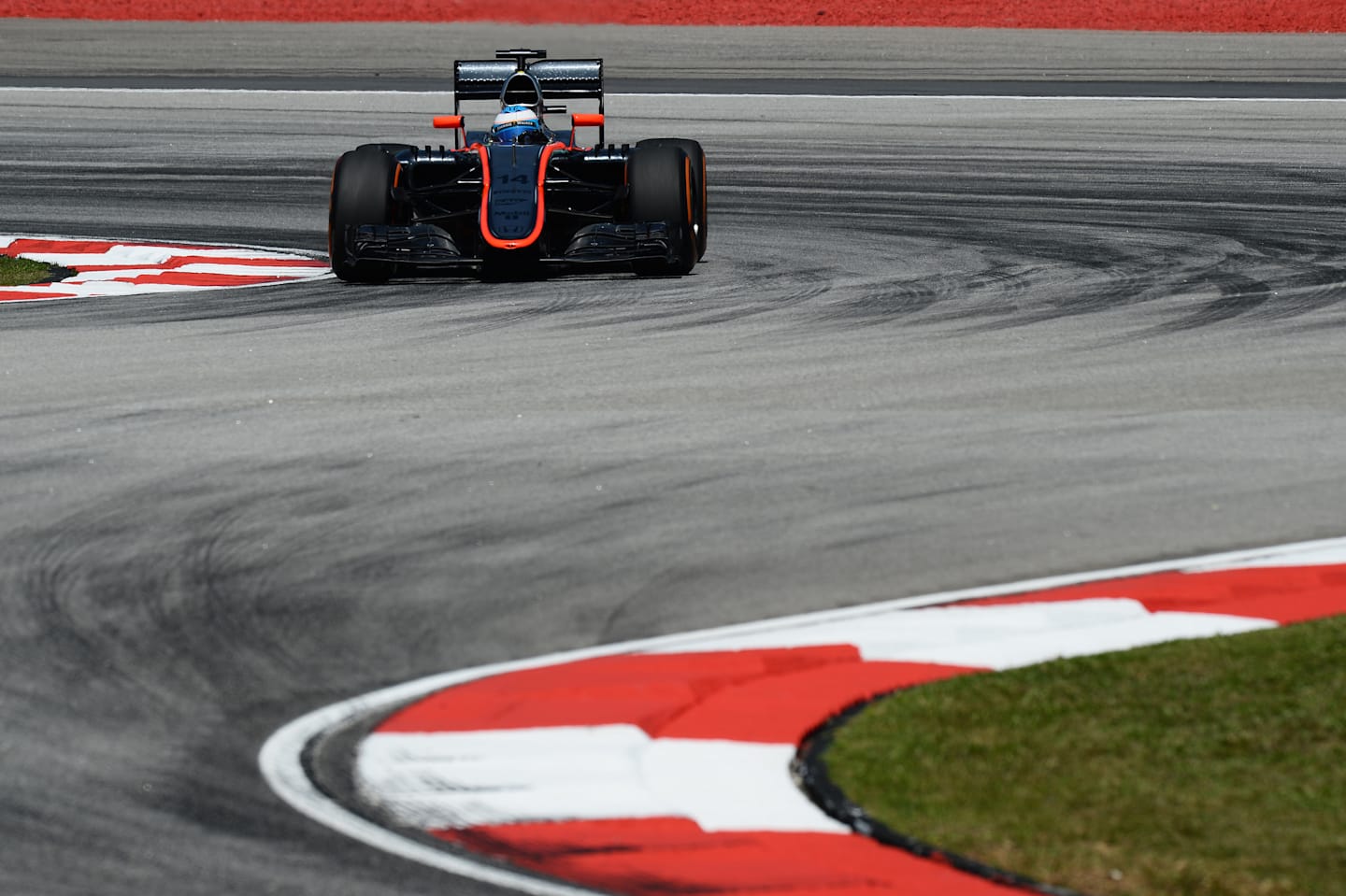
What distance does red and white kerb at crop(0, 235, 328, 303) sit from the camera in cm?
1167

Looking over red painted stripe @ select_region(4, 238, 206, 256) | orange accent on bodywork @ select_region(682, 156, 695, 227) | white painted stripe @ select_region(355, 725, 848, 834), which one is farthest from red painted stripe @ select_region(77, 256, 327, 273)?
white painted stripe @ select_region(355, 725, 848, 834)

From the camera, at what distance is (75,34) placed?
31312 millimetres

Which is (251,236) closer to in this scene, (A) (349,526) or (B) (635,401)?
(B) (635,401)

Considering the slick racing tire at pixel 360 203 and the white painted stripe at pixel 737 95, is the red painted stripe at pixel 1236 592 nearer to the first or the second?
the slick racing tire at pixel 360 203

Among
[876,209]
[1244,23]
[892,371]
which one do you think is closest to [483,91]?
[876,209]

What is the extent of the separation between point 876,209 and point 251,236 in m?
3.97

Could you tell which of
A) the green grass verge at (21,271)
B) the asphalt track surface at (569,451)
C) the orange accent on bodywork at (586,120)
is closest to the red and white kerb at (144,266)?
the green grass verge at (21,271)

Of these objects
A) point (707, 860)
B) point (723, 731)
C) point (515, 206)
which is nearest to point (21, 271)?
point (515, 206)

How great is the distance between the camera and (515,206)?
11.3m

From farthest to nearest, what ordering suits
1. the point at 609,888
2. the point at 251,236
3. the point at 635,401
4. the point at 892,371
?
1. the point at 251,236
2. the point at 892,371
3. the point at 635,401
4. the point at 609,888

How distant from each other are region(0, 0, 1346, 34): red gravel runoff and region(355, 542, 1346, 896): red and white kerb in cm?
2824

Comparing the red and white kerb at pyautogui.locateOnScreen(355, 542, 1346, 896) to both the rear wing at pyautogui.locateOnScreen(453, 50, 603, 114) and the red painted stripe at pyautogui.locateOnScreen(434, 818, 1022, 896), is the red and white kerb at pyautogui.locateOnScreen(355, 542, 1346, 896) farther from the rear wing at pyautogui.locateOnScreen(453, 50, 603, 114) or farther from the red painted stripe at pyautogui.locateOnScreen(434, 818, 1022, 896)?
the rear wing at pyautogui.locateOnScreen(453, 50, 603, 114)

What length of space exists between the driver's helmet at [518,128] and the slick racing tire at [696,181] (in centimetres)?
61

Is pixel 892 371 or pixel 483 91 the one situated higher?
pixel 483 91
